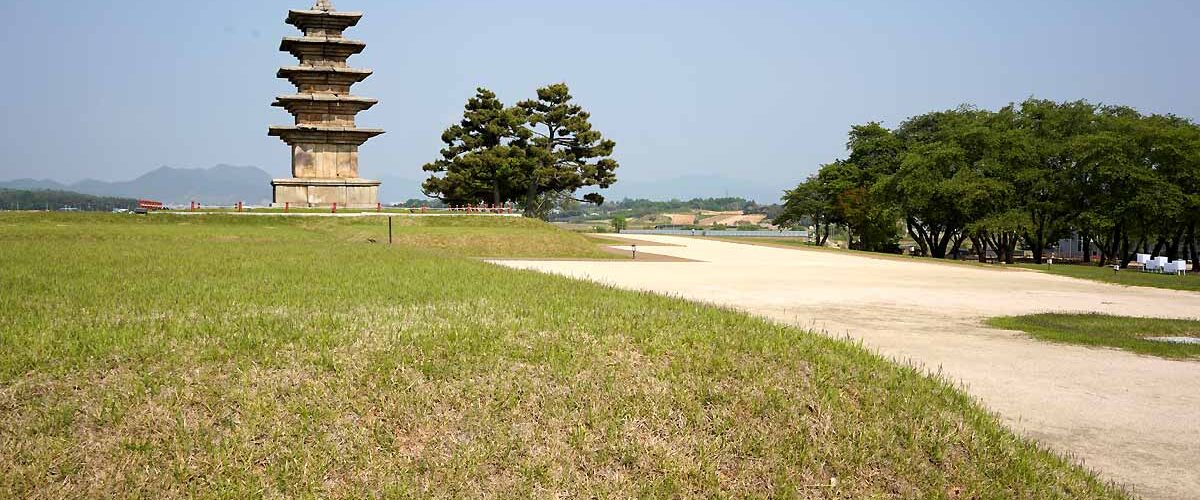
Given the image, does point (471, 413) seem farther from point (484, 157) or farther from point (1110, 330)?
point (484, 157)

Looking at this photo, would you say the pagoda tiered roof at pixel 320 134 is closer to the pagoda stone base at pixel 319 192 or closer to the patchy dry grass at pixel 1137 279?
the pagoda stone base at pixel 319 192

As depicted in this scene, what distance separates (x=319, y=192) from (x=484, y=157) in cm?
2027

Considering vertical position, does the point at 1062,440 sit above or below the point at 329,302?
below

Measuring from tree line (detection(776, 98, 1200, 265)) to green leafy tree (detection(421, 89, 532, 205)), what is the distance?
29694 millimetres

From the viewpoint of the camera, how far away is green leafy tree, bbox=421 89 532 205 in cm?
7644

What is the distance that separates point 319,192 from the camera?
58.0 m

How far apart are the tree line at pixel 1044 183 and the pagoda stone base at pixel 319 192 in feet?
128

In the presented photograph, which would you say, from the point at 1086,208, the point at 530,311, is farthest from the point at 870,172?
the point at 530,311

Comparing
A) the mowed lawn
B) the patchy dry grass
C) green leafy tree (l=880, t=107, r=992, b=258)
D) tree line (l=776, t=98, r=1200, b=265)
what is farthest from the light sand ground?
green leafy tree (l=880, t=107, r=992, b=258)

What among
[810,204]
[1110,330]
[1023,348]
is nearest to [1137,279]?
[1110,330]

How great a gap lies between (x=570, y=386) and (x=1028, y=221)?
53.7 m

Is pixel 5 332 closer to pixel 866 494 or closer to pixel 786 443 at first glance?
pixel 786 443

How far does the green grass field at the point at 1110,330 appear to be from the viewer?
581 inches

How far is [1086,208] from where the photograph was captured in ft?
180
